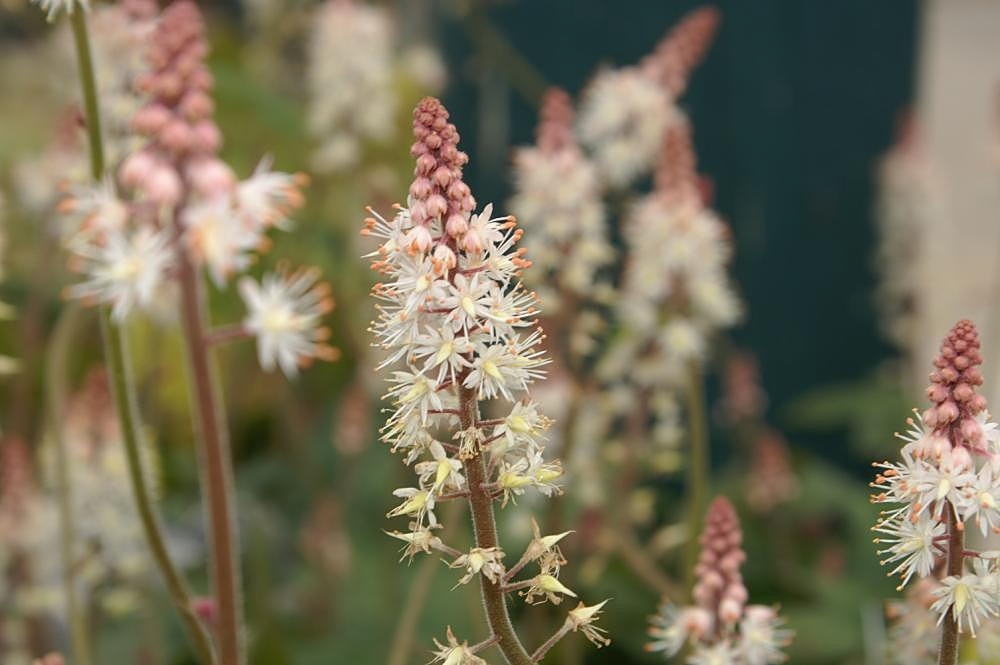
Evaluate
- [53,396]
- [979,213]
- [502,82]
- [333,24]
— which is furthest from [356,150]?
[979,213]

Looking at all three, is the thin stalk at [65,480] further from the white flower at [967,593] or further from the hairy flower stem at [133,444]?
the white flower at [967,593]

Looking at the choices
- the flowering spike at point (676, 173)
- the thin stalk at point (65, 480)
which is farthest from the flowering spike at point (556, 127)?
the thin stalk at point (65, 480)

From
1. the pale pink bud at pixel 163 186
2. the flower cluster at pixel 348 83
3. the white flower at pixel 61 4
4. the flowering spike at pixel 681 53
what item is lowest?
the pale pink bud at pixel 163 186

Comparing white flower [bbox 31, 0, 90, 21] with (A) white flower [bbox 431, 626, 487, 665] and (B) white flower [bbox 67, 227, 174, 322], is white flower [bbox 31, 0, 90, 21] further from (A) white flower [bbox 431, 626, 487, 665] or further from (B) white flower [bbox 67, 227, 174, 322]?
(A) white flower [bbox 431, 626, 487, 665]

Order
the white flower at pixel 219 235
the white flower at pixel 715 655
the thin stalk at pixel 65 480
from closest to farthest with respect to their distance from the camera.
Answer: the white flower at pixel 219 235 → the white flower at pixel 715 655 → the thin stalk at pixel 65 480

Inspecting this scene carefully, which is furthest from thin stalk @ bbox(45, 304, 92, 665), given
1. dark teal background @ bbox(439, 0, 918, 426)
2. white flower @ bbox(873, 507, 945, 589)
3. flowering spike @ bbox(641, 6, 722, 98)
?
dark teal background @ bbox(439, 0, 918, 426)

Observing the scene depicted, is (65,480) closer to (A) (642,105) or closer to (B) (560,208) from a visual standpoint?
(B) (560,208)

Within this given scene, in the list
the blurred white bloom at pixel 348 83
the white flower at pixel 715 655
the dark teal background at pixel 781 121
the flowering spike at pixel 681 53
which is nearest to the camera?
the white flower at pixel 715 655
